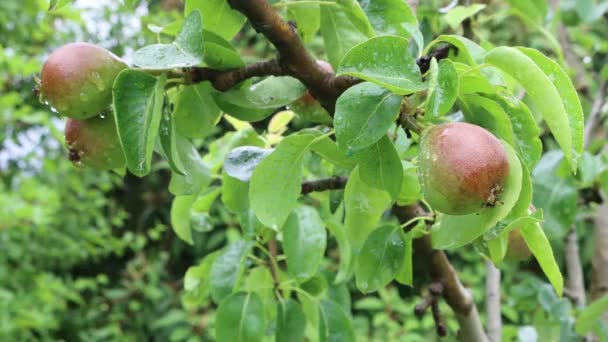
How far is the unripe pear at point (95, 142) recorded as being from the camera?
0.56 meters

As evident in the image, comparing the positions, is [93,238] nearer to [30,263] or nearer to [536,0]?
[30,263]

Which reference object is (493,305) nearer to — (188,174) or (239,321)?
(239,321)

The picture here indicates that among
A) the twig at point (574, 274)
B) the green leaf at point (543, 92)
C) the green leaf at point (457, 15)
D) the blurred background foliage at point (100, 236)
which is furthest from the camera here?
the blurred background foliage at point (100, 236)

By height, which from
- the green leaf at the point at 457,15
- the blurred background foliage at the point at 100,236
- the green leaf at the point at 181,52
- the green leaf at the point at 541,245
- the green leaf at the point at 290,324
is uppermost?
the green leaf at the point at 181,52

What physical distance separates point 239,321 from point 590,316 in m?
0.51

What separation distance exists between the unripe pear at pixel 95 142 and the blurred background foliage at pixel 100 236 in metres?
1.21

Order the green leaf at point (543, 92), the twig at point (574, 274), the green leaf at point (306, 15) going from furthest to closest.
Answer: the twig at point (574, 274) → the green leaf at point (306, 15) → the green leaf at point (543, 92)

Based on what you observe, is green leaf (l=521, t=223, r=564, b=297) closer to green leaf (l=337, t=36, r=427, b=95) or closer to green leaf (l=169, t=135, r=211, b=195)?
green leaf (l=337, t=36, r=427, b=95)

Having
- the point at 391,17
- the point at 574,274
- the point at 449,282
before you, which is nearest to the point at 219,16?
the point at 391,17

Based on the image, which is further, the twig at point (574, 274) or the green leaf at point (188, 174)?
the twig at point (574, 274)

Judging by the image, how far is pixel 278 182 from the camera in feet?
1.89

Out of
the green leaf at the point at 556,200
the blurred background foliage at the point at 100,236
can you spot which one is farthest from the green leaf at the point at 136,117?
the blurred background foliage at the point at 100,236

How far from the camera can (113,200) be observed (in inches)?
116

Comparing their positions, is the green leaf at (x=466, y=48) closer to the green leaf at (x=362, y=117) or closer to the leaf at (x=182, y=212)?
the green leaf at (x=362, y=117)
